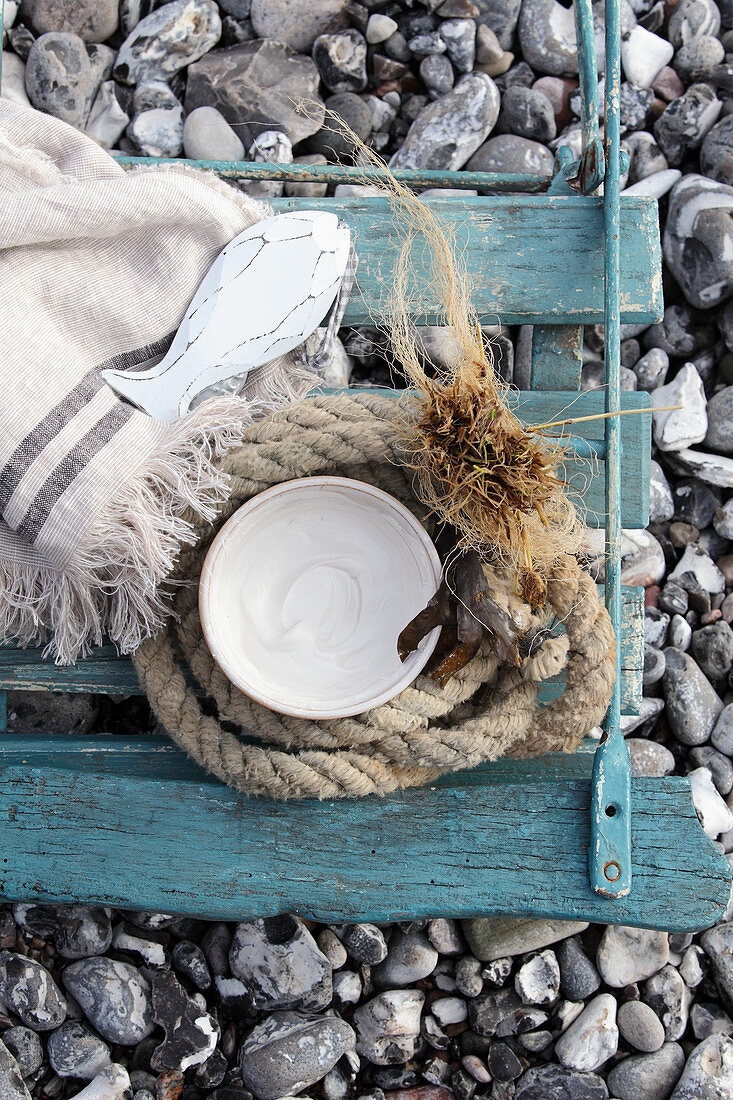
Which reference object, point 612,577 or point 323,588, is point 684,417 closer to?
point 612,577

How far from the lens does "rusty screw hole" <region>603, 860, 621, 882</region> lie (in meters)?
1.29

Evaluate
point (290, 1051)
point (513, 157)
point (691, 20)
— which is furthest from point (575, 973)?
point (691, 20)

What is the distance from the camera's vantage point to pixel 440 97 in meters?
2.00

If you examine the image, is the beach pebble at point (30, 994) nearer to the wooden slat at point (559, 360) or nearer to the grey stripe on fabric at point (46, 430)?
the grey stripe on fabric at point (46, 430)

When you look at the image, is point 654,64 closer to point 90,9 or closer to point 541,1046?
point 90,9

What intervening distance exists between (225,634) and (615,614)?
2.15 ft

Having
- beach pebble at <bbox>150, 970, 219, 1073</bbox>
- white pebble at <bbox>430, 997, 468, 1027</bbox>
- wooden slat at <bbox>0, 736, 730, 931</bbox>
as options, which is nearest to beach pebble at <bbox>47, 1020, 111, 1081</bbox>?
beach pebble at <bbox>150, 970, 219, 1073</bbox>

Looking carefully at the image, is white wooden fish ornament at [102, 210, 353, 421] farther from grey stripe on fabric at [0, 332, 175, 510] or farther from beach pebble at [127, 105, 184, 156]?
beach pebble at [127, 105, 184, 156]

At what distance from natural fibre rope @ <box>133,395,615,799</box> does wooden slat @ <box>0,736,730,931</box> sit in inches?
3.0

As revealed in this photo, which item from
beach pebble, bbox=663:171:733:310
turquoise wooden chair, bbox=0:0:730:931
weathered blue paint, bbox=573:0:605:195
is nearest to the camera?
turquoise wooden chair, bbox=0:0:730:931

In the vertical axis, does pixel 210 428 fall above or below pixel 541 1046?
above

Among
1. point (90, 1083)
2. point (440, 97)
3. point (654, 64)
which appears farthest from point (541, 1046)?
point (654, 64)

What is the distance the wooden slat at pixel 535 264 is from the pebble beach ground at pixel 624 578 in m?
0.12

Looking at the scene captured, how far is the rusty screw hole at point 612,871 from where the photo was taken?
129cm
